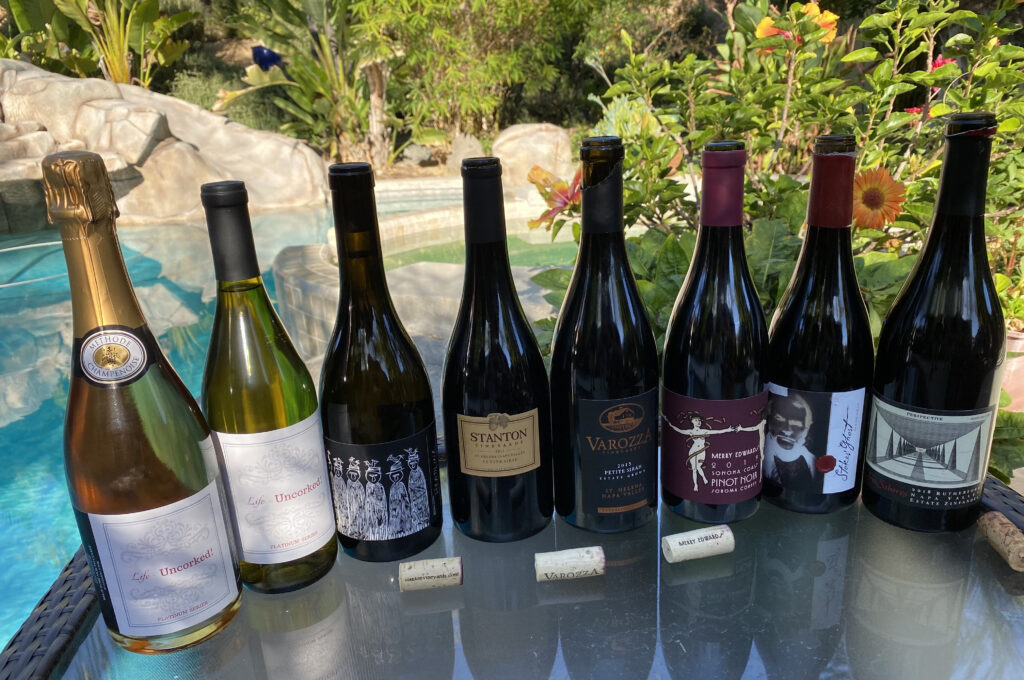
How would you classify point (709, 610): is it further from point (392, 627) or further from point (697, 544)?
point (392, 627)

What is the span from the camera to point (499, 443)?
2.67 feet

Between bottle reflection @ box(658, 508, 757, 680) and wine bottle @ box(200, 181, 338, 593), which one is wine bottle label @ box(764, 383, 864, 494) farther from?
wine bottle @ box(200, 181, 338, 593)

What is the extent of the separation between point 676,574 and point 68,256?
77 cm

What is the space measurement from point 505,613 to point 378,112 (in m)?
9.25

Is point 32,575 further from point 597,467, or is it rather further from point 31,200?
point 31,200

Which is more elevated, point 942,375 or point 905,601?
point 942,375

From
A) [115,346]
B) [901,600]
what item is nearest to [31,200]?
[115,346]

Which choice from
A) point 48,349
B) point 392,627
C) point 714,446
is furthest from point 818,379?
point 48,349

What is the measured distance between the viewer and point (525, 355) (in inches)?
34.3

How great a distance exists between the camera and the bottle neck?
0.63 m

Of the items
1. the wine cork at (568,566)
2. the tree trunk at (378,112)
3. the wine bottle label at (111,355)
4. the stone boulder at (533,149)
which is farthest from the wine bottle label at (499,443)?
the tree trunk at (378,112)

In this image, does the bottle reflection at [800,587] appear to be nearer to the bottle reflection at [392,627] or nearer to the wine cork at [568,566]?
the wine cork at [568,566]

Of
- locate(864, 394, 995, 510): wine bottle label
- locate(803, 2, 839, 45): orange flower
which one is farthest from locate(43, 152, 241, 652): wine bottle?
locate(803, 2, 839, 45): orange flower

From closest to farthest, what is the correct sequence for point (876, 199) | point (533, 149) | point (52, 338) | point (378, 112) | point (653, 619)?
point (653, 619)
point (876, 199)
point (52, 338)
point (533, 149)
point (378, 112)
